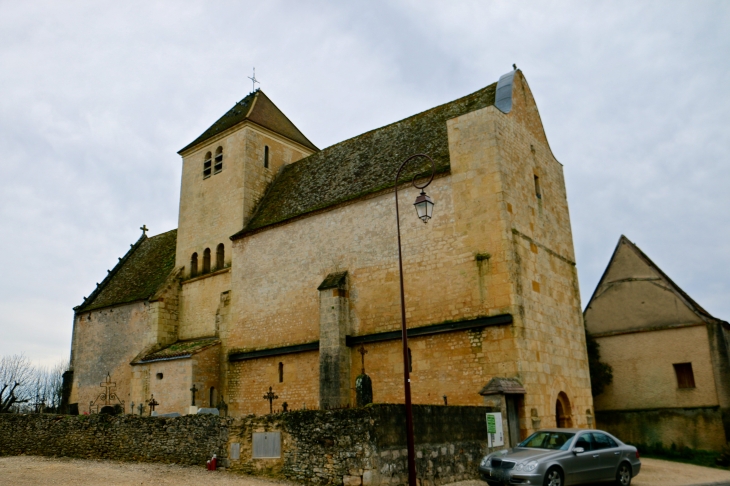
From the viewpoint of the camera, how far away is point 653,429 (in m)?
21.6

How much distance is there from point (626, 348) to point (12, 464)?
68.0 ft

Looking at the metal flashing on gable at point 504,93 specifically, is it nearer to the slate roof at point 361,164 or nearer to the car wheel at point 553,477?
the slate roof at point 361,164

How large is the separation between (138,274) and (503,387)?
76.1ft

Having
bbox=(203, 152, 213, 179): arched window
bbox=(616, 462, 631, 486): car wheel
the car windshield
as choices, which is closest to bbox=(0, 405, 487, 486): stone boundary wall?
the car windshield

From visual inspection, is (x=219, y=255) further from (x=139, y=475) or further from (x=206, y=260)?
(x=139, y=475)

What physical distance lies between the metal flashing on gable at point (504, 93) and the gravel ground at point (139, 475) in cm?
1160

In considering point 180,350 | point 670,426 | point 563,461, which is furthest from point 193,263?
point 670,426

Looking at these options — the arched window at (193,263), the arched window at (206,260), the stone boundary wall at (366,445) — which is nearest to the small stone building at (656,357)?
the stone boundary wall at (366,445)

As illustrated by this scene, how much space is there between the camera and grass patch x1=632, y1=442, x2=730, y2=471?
19369 millimetres

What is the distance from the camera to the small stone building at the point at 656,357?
20.5 metres

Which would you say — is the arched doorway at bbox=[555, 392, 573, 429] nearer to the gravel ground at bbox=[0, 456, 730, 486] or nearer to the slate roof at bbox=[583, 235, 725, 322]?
the gravel ground at bbox=[0, 456, 730, 486]

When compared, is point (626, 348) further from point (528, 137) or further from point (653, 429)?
point (528, 137)

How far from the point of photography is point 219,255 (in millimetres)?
26266

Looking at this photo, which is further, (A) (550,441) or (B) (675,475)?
(B) (675,475)
